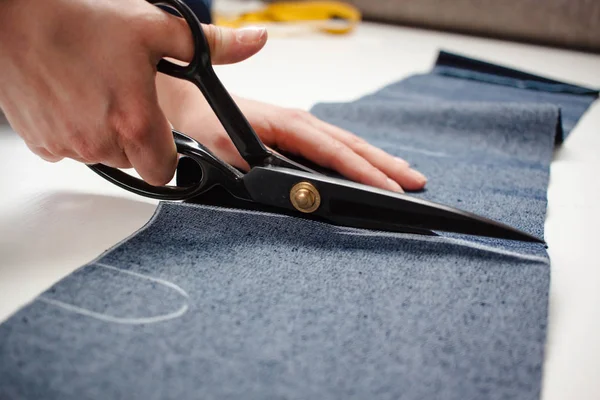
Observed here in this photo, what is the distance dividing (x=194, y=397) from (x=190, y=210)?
0.70 ft

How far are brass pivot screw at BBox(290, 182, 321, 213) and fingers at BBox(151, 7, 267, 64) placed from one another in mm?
110

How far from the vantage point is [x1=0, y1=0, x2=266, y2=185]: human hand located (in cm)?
39

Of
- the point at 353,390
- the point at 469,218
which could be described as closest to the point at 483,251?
the point at 469,218

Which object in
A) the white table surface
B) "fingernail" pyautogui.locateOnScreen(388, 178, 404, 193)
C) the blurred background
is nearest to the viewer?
the white table surface

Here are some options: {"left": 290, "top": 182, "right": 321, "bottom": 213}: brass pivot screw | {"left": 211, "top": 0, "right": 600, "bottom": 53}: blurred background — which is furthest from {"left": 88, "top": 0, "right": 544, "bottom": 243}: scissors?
{"left": 211, "top": 0, "right": 600, "bottom": 53}: blurred background

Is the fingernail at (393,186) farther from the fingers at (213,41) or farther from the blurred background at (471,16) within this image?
the blurred background at (471,16)

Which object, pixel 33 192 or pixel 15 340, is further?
pixel 33 192

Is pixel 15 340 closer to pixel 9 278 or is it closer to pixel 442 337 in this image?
pixel 9 278

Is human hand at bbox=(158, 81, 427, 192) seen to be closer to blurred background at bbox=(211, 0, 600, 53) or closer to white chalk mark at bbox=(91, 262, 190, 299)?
white chalk mark at bbox=(91, 262, 190, 299)

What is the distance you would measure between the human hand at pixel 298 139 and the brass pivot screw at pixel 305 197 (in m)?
0.11

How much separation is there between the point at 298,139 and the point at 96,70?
0.79 ft

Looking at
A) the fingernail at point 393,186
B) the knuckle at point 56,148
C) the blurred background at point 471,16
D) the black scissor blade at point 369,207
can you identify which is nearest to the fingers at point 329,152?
the fingernail at point 393,186

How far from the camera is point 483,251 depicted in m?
0.45

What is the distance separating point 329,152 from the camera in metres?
0.58
